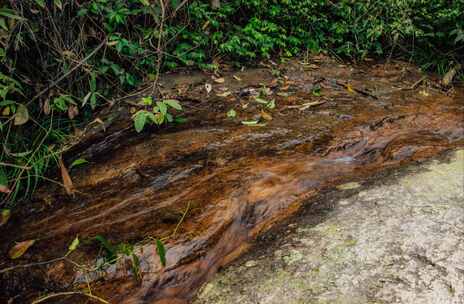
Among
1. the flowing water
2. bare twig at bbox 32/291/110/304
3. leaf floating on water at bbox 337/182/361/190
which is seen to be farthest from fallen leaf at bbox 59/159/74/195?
leaf floating on water at bbox 337/182/361/190

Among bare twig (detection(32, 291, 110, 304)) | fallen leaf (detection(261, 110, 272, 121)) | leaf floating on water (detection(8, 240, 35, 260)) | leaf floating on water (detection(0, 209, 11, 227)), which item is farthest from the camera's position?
fallen leaf (detection(261, 110, 272, 121))

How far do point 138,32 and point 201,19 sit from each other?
2.20 feet

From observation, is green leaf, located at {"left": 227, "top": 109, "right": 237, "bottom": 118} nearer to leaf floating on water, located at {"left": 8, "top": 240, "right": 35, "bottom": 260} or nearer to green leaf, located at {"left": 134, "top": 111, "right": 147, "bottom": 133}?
green leaf, located at {"left": 134, "top": 111, "right": 147, "bottom": 133}

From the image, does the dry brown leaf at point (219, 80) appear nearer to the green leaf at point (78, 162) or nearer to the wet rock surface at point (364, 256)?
the green leaf at point (78, 162)

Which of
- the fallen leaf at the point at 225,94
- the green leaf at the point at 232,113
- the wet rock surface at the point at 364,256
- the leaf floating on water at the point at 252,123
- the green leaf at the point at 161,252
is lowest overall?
the wet rock surface at the point at 364,256

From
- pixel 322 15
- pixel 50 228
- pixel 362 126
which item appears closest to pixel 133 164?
pixel 50 228

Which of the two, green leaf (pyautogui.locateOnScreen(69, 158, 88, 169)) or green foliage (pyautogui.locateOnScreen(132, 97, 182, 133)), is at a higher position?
green foliage (pyautogui.locateOnScreen(132, 97, 182, 133))

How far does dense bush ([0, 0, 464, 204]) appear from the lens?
270 centimetres

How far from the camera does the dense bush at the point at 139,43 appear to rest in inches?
106

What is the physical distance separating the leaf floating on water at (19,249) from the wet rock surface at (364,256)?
84 centimetres

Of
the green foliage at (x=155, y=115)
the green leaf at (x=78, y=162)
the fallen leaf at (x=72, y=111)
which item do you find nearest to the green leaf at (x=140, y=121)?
the green foliage at (x=155, y=115)

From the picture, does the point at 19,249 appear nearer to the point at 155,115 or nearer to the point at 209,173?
the point at 209,173

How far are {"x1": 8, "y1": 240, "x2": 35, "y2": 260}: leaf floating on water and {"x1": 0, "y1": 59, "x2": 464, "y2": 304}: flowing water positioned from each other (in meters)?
0.05

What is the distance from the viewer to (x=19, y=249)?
70.6 inches
